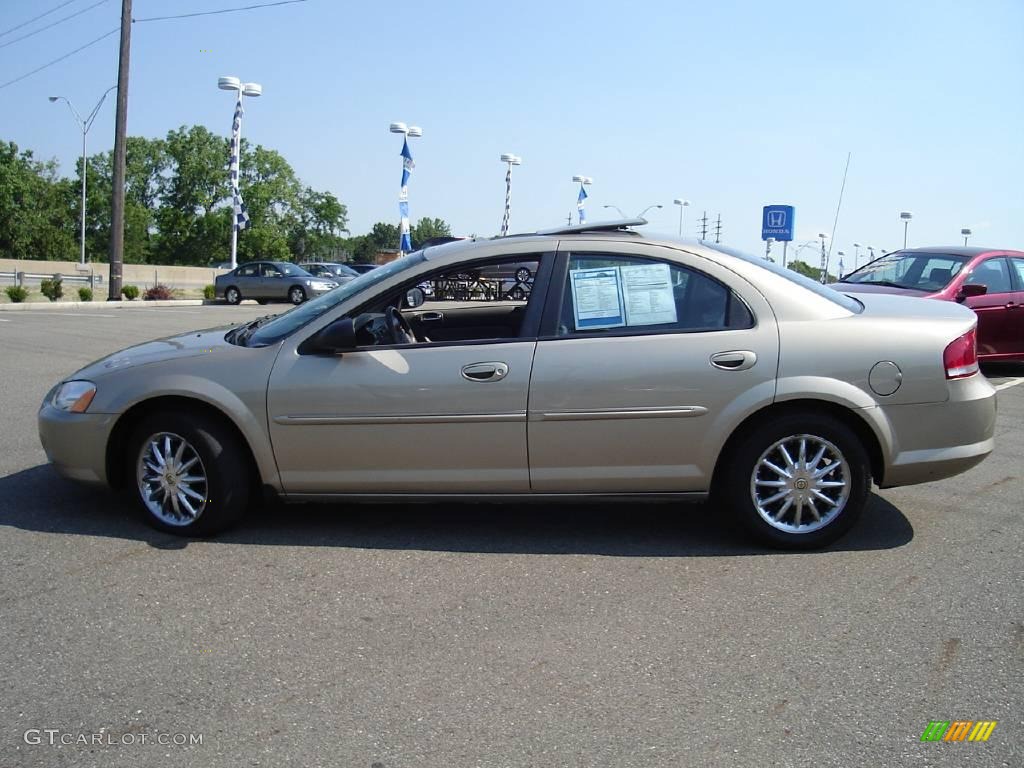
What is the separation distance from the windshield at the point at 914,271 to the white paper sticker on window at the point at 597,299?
7167 millimetres

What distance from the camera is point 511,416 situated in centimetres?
462

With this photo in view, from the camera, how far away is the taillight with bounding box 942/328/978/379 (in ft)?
15.3

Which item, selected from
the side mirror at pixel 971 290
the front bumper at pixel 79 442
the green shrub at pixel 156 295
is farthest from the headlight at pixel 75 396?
the green shrub at pixel 156 295

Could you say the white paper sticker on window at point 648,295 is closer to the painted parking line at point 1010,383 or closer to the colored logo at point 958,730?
the colored logo at point 958,730

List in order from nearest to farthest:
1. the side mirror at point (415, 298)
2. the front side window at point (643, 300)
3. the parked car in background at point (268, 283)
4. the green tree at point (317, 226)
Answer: the front side window at point (643, 300)
the side mirror at point (415, 298)
the parked car in background at point (268, 283)
the green tree at point (317, 226)

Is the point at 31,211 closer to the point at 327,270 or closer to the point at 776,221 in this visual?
the point at 327,270

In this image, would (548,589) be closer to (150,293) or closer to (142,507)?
(142,507)

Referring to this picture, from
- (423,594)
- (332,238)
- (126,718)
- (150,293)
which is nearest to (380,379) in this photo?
(423,594)

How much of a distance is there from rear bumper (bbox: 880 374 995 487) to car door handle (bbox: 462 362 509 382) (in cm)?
186

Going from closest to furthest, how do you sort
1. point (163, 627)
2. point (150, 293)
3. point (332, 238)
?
point (163, 627)
point (150, 293)
point (332, 238)

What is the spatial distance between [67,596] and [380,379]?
169 centimetres

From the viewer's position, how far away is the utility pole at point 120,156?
88.4 feet

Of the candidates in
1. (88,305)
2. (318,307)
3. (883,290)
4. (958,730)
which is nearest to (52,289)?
(88,305)

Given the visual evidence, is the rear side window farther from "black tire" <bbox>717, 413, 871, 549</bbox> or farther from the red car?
"black tire" <bbox>717, 413, 871, 549</bbox>
